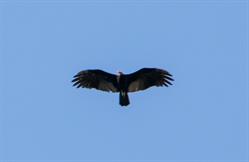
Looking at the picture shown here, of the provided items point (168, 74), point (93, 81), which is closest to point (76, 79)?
point (93, 81)

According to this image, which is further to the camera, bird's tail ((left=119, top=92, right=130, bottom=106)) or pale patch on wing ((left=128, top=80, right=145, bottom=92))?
pale patch on wing ((left=128, top=80, right=145, bottom=92))

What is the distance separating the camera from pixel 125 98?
137 ft

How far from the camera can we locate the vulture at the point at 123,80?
4194cm

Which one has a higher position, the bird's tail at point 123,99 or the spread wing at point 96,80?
the spread wing at point 96,80

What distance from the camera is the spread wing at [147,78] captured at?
41906 millimetres

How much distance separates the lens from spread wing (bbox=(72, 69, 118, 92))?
42281 mm

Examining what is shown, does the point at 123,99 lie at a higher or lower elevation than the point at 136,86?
lower

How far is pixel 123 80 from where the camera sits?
42.1 m

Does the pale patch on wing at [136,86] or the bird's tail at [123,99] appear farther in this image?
the pale patch on wing at [136,86]

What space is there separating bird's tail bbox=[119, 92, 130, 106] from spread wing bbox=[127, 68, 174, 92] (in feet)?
1.32

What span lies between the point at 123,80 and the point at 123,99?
83 cm

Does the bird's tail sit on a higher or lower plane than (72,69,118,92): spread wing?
lower

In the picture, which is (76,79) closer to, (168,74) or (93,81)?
(93,81)

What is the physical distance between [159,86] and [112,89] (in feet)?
5.64
